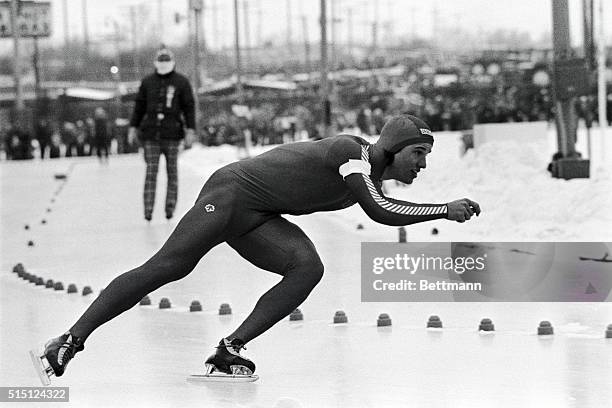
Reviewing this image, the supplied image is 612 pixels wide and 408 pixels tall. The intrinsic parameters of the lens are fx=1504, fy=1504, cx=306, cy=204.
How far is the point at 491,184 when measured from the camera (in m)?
18.6

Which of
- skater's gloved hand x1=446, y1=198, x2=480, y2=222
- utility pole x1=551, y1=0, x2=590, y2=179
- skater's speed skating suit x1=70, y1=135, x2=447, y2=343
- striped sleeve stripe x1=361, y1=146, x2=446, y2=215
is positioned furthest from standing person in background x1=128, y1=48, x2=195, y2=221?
skater's gloved hand x1=446, y1=198, x2=480, y2=222

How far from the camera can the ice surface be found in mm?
6293

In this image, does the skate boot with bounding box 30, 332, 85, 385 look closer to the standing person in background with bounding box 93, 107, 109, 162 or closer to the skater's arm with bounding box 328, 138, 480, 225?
the skater's arm with bounding box 328, 138, 480, 225

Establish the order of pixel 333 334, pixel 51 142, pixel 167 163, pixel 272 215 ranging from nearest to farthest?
pixel 272 215, pixel 333 334, pixel 167 163, pixel 51 142

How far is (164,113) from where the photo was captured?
15.8 m

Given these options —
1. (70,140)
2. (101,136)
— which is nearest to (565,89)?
(101,136)

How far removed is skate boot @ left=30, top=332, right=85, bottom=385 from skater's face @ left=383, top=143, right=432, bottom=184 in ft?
5.10

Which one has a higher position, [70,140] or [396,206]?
[396,206]

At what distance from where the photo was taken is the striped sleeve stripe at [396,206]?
6438 millimetres

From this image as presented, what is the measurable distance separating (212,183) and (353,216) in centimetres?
1053

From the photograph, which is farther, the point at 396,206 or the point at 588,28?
the point at 588,28

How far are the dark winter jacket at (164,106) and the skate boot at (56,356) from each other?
31.0 feet

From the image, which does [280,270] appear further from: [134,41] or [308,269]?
[134,41]

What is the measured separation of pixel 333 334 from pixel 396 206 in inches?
72.7
